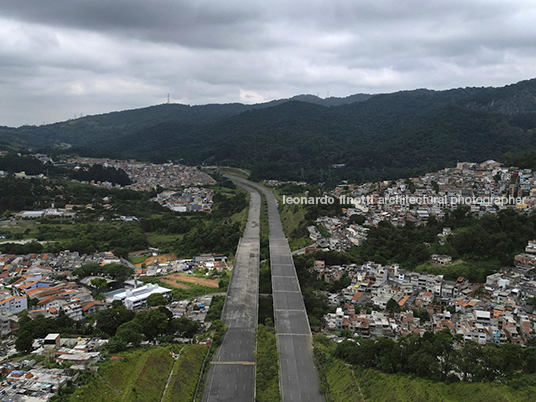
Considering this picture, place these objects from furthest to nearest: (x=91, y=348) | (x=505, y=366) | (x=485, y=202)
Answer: (x=485, y=202) → (x=91, y=348) → (x=505, y=366)

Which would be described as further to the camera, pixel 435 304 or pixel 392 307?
pixel 435 304

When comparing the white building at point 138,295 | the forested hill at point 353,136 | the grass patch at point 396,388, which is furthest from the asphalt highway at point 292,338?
the forested hill at point 353,136

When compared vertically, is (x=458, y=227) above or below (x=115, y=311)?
above

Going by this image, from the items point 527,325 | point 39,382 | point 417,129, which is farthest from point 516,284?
point 417,129

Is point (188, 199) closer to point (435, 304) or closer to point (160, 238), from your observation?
point (160, 238)

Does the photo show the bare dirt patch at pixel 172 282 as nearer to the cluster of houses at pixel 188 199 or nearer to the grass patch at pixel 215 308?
the grass patch at pixel 215 308

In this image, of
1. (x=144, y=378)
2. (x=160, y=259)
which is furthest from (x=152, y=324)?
(x=160, y=259)

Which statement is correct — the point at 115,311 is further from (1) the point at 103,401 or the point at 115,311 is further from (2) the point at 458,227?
(2) the point at 458,227
